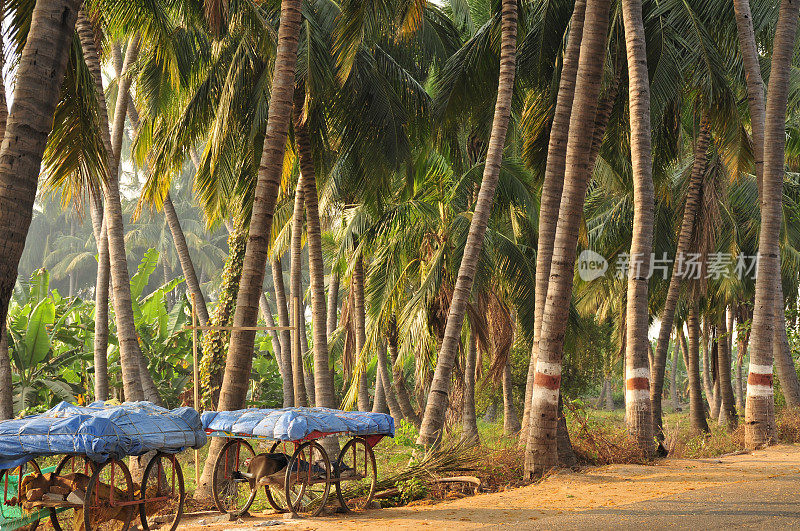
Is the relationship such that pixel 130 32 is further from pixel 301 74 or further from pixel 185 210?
pixel 185 210

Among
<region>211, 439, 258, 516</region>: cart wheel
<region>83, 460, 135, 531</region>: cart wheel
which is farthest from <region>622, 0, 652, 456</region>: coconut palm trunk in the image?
<region>83, 460, 135, 531</region>: cart wheel

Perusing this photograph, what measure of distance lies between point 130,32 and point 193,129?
2473 mm

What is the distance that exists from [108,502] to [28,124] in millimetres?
3809

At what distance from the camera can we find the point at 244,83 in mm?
14703

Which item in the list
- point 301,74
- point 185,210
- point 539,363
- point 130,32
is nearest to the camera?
point 539,363

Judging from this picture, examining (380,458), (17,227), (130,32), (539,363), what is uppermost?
(130,32)

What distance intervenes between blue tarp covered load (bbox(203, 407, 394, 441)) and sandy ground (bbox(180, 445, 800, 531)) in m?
1.01

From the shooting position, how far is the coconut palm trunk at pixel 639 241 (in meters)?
13.2

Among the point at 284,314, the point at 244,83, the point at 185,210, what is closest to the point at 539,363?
the point at 244,83

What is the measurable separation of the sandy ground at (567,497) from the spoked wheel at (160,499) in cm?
40

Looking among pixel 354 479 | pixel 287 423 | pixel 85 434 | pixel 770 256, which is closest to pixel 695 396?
pixel 770 256

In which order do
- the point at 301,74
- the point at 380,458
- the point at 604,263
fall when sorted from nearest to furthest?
the point at 301,74 → the point at 380,458 → the point at 604,263

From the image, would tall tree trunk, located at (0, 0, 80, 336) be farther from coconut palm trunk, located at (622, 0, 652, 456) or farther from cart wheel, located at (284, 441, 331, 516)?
coconut palm trunk, located at (622, 0, 652, 456)

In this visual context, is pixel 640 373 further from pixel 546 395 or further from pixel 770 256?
pixel 770 256
